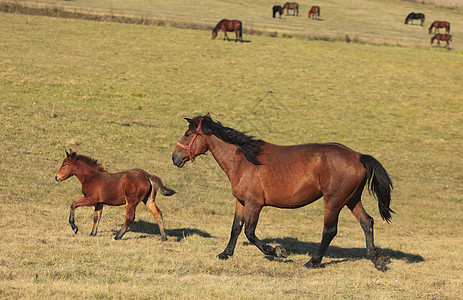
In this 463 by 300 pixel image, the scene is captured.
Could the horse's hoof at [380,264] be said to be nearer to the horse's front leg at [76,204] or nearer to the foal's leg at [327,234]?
the foal's leg at [327,234]

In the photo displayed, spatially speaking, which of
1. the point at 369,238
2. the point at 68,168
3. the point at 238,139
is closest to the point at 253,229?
the point at 238,139

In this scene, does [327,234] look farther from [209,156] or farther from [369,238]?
[209,156]

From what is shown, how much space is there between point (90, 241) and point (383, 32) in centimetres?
5369

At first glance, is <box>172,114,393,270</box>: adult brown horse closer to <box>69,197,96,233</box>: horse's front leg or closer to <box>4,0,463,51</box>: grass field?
<box>69,197,96,233</box>: horse's front leg

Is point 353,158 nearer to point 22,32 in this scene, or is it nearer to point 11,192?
point 11,192

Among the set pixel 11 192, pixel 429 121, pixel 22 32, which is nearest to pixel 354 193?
pixel 11 192

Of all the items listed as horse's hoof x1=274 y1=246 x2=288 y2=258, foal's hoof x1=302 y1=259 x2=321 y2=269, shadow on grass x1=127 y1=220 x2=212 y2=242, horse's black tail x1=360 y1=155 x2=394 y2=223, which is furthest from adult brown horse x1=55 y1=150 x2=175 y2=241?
A: horse's black tail x1=360 y1=155 x2=394 y2=223

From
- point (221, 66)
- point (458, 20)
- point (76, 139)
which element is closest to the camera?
point (76, 139)

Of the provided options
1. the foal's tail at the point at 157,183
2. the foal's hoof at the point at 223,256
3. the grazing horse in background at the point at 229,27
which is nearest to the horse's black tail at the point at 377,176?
the foal's hoof at the point at 223,256

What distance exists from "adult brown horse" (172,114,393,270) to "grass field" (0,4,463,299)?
0.65 meters

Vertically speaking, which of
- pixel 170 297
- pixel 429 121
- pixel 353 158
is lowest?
pixel 429 121

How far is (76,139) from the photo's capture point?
20.6 metres

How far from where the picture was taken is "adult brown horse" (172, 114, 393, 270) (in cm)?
928

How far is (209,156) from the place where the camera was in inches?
847
